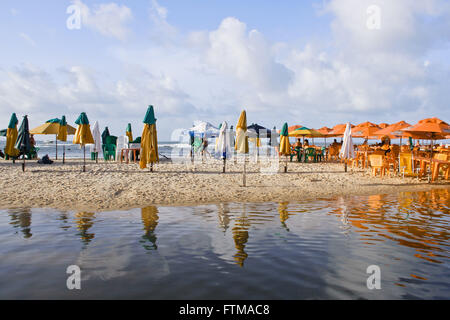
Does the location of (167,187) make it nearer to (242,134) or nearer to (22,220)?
(242,134)

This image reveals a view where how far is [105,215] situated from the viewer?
7.54 meters

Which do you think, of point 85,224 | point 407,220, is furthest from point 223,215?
point 407,220

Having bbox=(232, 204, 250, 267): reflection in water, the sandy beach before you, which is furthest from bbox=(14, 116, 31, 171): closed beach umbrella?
bbox=(232, 204, 250, 267): reflection in water

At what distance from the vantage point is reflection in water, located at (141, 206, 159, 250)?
5.36 m

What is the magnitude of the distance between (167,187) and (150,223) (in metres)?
4.10

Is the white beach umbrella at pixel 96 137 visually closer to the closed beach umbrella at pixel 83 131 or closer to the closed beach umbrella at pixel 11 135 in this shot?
the closed beach umbrella at pixel 83 131

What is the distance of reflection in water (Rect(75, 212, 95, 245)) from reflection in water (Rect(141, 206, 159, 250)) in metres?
1.03

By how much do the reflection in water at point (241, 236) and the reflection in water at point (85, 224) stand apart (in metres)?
2.72

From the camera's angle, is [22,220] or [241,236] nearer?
[241,236]

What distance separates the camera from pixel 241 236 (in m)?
5.76

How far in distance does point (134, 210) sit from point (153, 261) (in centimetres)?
393

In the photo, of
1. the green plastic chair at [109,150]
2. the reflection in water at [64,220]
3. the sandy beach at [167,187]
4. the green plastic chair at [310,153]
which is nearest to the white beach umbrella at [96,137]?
the sandy beach at [167,187]
